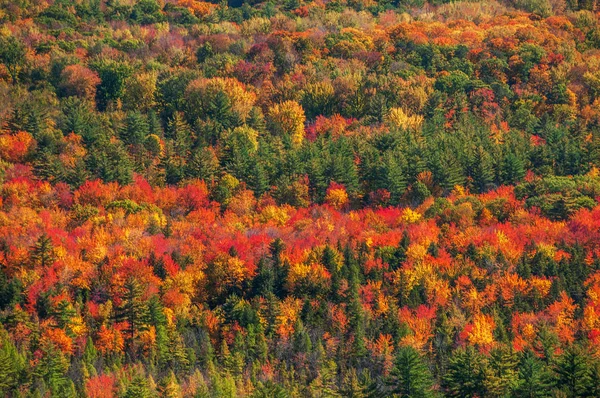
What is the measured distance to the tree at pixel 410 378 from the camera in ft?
310

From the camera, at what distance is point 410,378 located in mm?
95188

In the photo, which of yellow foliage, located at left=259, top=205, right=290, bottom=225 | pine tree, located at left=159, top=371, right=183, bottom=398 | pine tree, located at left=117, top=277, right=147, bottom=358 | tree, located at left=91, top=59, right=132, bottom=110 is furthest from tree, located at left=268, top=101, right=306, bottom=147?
pine tree, located at left=159, top=371, right=183, bottom=398

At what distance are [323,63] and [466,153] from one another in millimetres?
43669

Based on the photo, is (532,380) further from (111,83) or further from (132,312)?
(111,83)

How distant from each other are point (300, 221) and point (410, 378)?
5029 cm

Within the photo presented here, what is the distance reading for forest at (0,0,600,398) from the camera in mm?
110312

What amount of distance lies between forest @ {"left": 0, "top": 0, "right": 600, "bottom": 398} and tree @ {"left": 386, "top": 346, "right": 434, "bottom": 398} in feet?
0.81

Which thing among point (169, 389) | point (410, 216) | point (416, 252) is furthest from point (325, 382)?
point (410, 216)

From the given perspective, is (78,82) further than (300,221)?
Yes

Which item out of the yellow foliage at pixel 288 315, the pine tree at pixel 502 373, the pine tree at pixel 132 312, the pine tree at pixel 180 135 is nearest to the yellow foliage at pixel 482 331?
the pine tree at pixel 502 373

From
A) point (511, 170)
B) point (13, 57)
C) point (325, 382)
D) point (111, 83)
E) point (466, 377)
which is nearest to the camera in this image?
point (466, 377)

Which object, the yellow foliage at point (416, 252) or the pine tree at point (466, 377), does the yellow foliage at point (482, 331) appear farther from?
the pine tree at point (466, 377)

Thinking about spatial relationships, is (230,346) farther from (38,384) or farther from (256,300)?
(38,384)

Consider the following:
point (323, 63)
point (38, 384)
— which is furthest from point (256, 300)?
point (323, 63)
